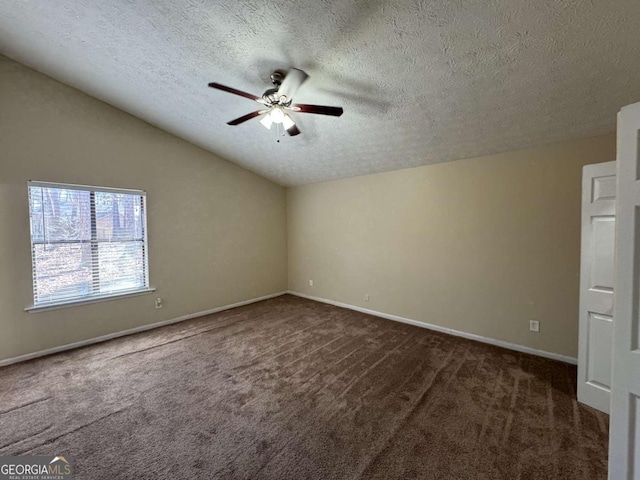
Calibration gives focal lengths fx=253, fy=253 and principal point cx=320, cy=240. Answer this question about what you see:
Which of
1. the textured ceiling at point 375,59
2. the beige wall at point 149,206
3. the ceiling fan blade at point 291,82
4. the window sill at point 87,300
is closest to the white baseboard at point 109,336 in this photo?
the beige wall at point 149,206

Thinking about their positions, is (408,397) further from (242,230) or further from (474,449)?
(242,230)

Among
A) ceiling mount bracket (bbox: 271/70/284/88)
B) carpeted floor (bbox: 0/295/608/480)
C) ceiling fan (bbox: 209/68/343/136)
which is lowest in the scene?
carpeted floor (bbox: 0/295/608/480)

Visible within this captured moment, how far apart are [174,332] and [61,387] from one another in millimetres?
1319

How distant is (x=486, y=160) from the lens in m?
3.21

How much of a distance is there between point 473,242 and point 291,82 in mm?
2887

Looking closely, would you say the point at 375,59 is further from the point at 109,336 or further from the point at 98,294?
the point at 109,336

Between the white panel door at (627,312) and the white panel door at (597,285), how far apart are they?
4.35 ft

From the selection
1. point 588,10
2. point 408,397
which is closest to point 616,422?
point 408,397

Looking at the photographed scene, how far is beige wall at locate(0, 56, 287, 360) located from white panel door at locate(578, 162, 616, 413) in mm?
4630

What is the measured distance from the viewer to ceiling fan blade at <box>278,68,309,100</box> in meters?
2.05

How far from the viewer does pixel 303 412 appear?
6.63ft

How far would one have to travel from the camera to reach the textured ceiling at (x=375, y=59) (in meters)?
1.62

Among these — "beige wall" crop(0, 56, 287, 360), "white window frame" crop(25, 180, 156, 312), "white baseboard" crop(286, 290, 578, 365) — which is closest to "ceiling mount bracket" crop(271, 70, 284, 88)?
"beige wall" crop(0, 56, 287, 360)

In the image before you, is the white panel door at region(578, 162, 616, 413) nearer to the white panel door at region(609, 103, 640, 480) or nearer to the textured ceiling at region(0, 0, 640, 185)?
the textured ceiling at region(0, 0, 640, 185)
